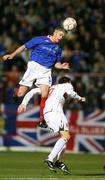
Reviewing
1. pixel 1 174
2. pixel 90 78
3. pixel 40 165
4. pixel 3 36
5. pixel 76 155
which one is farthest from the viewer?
pixel 3 36

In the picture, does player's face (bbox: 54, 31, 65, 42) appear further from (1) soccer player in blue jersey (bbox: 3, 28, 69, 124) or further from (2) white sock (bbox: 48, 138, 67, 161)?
(2) white sock (bbox: 48, 138, 67, 161)

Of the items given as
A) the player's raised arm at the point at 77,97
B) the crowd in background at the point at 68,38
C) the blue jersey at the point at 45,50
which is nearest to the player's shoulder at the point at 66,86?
the player's raised arm at the point at 77,97

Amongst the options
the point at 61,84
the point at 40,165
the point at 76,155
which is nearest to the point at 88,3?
the point at 76,155

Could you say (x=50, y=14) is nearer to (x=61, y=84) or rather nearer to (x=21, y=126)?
(x=21, y=126)

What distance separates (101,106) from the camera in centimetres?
2506

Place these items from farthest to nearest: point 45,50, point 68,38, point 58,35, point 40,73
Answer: point 68,38
point 40,73
point 45,50
point 58,35

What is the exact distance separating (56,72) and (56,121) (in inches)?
402

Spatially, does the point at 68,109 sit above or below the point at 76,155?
above

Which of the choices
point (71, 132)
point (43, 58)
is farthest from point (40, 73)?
point (71, 132)

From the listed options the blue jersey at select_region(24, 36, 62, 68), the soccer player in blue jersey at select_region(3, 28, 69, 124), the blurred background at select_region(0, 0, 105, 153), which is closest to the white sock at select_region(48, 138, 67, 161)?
the soccer player in blue jersey at select_region(3, 28, 69, 124)

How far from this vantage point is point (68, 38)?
2770 centimetres

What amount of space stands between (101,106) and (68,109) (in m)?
1.12

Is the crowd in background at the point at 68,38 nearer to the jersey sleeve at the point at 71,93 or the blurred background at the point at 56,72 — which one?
the blurred background at the point at 56,72

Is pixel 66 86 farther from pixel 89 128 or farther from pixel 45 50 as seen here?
pixel 89 128
